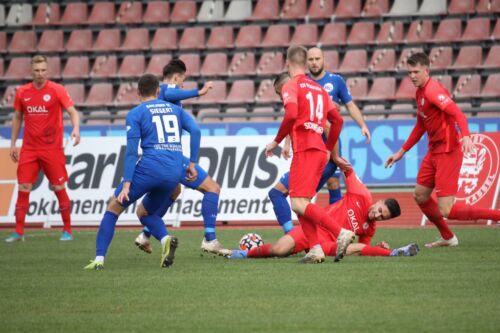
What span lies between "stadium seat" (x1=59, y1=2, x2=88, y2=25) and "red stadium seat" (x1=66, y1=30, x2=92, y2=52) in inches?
15.4

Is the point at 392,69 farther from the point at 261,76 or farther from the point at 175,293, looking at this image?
the point at 175,293

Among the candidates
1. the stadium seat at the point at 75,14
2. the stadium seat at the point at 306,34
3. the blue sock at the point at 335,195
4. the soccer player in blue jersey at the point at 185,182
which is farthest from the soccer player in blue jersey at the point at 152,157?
the stadium seat at the point at 75,14

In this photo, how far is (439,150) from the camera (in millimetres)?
11383

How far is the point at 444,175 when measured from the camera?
37.2 ft

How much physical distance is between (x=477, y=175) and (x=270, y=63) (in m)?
7.43

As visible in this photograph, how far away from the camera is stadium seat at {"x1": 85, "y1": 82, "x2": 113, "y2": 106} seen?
22.7 m

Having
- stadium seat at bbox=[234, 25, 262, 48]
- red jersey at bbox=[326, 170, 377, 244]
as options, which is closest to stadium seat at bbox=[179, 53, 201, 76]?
stadium seat at bbox=[234, 25, 262, 48]

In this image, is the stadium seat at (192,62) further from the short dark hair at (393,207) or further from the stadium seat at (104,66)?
the short dark hair at (393,207)

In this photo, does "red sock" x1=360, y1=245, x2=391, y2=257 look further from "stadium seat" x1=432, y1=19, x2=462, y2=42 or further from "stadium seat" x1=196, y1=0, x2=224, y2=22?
"stadium seat" x1=196, y1=0, x2=224, y2=22

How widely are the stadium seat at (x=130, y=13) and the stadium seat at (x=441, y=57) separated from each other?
22.8ft

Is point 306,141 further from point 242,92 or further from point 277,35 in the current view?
point 277,35

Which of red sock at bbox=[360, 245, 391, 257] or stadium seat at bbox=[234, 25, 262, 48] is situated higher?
stadium seat at bbox=[234, 25, 262, 48]

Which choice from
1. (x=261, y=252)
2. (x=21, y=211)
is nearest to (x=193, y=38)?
(x=21, y=211)

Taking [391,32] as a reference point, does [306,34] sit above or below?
below
